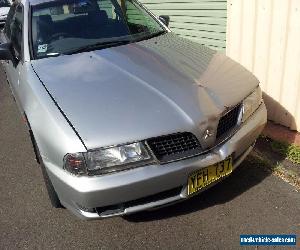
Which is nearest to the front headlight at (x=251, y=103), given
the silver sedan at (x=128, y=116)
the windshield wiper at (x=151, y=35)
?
the silver sedan at (x=128, y=116)

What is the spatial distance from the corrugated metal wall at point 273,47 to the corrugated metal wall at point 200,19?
2.72 feet

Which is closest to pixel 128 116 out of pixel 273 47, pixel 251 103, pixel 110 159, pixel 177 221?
→ pixel 110 159

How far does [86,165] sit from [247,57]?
2.86 meters

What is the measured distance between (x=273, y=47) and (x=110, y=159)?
8.39 ft

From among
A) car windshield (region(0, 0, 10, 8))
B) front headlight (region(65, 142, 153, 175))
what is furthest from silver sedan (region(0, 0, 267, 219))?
car windshield (region(0, 0, 10, 8))

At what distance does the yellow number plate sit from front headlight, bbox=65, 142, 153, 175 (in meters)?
0.38

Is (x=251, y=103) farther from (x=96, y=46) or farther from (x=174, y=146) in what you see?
(x=96, y=46)

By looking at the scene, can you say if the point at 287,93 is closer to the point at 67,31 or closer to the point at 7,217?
the point at 67,31

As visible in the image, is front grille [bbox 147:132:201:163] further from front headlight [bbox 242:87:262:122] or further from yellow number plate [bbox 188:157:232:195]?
front headlight [bbox 242:87:262:122]

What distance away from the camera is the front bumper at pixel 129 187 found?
2348 millimetres

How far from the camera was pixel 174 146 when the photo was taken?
2.47 meters

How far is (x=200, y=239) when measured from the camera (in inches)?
105

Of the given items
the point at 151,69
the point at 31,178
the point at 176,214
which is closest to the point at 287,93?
the point at 151,69

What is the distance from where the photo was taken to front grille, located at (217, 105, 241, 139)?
2684 millimetres
